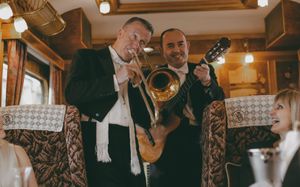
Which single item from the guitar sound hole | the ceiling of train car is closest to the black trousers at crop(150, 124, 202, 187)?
the guitar sound hole

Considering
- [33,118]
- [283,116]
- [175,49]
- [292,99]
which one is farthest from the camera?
[175,49]

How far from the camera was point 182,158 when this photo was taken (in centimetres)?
245

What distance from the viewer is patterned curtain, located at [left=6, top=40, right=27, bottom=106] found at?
15.2 feet

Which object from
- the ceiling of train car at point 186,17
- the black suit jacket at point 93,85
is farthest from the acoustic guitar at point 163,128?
the ceiling of train car at point 186,17

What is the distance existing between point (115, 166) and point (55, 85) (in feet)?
15.1

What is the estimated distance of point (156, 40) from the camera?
7.21m

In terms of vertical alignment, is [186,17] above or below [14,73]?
above

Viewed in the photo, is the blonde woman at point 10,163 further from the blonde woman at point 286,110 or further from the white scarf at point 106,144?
the blonde woman at point 286,110

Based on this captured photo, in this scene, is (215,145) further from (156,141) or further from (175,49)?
(175,49)

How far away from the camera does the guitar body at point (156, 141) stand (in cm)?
246

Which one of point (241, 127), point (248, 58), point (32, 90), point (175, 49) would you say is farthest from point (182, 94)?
point (248, 58)

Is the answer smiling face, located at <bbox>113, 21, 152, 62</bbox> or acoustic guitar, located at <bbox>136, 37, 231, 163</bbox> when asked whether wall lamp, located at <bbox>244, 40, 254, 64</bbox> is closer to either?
acoustic guitar, located at <bbox>136, 37, 231, 163</bbox>

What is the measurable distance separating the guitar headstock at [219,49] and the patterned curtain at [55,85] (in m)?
4.27

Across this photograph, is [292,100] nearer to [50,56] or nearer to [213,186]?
[213,186]
